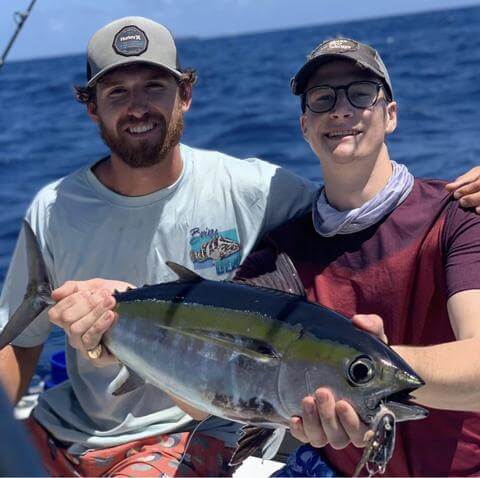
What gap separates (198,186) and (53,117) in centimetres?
1988

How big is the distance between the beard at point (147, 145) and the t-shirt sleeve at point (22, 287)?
42 cm

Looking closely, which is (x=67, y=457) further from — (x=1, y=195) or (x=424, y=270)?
(x=1, y=195)

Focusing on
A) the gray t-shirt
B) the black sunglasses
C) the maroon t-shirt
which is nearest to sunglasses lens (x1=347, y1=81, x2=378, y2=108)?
the black sunglasses

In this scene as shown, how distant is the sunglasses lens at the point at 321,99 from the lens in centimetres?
252

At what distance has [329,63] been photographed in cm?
256

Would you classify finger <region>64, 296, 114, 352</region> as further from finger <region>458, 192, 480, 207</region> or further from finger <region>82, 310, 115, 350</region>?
finger <region>458, 192, 480, 207</region>

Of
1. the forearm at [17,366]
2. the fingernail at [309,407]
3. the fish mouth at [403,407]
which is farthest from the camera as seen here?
the forearm at [17,366]

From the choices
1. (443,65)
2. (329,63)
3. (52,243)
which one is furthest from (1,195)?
(443,65)

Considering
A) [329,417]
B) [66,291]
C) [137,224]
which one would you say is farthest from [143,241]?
[329,417]

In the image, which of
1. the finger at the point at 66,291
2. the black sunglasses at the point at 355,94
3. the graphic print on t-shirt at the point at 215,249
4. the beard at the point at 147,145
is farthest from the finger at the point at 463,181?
the finger at the point at 66,291

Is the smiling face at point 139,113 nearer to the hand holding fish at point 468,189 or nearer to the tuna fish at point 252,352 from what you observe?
the tuna fish at point 252,352

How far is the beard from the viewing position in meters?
2.88

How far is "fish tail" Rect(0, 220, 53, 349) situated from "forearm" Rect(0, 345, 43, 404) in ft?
1.22

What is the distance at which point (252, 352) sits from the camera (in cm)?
195
